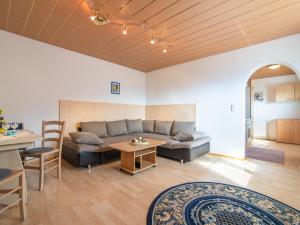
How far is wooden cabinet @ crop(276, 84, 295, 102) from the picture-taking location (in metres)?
5.30

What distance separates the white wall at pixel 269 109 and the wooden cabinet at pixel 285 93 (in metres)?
0.25

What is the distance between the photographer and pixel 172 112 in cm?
476

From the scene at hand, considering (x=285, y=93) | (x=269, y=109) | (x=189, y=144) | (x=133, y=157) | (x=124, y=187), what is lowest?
(x=124, y=187)

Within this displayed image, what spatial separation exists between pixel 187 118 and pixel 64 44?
3547 millimetres

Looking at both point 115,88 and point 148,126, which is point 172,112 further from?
point 115,88

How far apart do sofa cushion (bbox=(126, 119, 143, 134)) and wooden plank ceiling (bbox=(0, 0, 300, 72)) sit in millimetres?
2017

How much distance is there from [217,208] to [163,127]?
9.23 feet

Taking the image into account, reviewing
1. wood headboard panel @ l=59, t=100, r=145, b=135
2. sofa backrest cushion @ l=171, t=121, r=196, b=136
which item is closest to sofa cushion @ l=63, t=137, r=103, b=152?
wood headboard panel @ l=59, t=100, r=145, b=135

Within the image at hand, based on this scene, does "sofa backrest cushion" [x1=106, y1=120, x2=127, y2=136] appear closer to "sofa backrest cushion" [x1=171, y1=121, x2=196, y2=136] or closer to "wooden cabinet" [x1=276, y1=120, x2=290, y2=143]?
"sofa backrest cushion" [x1=171, y1=121, x2=196, y2=136]

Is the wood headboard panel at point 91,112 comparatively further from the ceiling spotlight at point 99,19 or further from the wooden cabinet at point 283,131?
the wooden cabinet at point 283,131

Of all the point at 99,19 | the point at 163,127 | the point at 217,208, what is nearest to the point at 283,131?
the point at 163,127

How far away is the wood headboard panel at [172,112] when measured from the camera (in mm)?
4368

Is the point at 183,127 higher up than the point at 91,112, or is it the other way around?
the point at 91,112

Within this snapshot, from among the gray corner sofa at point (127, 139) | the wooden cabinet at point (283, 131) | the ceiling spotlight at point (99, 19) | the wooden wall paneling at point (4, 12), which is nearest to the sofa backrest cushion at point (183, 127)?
the gray corner sofa at point (127, 139)
